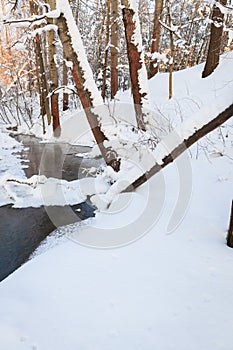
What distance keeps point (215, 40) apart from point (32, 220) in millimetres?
7905

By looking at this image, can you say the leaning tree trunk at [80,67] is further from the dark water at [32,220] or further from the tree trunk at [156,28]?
the tree trunk at [156,28]

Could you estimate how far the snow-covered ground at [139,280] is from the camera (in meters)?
1.72

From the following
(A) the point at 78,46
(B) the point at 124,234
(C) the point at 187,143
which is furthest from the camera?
(A) the point at 78,46

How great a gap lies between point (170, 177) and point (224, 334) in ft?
9.34

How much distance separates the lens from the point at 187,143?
3.38 metres

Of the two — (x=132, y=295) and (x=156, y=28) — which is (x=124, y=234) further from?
(x=156, y=28)

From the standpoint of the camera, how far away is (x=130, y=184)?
4.22 meters

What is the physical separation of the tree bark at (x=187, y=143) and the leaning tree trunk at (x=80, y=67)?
1127 mm

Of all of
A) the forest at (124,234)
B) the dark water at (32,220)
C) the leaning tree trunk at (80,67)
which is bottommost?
the dark water at (32,220)

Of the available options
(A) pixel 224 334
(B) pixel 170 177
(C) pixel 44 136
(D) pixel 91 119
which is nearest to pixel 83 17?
(C) pixel 44 136

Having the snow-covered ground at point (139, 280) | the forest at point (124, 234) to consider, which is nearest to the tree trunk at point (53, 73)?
the forest at point (124, 234)

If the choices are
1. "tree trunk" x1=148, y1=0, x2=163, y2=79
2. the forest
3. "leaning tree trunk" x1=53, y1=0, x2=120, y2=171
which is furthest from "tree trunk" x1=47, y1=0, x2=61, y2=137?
"leaning tree trunk" x1=53, y1=0, x2=120, y2=171

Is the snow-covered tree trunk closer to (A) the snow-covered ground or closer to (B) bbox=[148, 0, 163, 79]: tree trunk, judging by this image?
(A) the snow-covered ground

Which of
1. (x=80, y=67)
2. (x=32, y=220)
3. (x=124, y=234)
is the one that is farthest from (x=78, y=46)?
(x=124, y=234)
